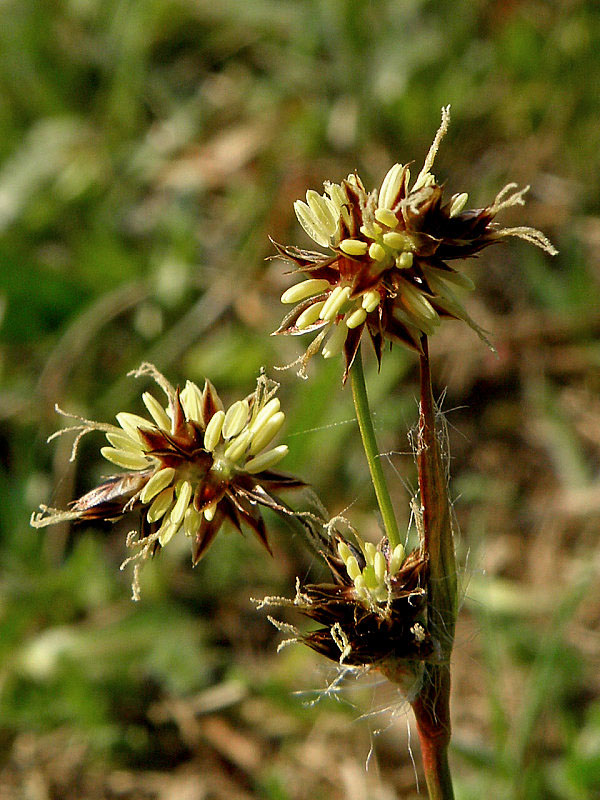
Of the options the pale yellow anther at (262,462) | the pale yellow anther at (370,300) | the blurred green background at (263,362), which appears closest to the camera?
the pale yellow anther at (370,300)

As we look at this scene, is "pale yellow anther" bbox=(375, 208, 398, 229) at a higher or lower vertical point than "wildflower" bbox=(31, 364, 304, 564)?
higher

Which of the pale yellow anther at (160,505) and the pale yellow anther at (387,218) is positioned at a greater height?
the pale yellow anther at (387,218)

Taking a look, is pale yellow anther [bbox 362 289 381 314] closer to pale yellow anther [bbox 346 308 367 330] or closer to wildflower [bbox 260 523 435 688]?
pale yellow anther [bbox 346 308 367 330]

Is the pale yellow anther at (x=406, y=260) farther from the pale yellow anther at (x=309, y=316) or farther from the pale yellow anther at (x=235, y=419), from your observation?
the pale yellow anther at (x=235, y=419)

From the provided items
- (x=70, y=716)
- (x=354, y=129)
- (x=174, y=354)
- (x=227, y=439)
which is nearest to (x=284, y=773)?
(x=70, y=716)

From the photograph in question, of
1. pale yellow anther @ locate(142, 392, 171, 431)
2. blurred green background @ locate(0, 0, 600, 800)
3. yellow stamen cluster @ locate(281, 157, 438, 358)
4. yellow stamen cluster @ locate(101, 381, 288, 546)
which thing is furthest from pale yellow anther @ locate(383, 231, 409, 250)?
blurred green background @ locate(0, 0, 600, 800)

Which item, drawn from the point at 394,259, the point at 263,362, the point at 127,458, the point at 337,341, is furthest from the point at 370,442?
the point at 263,362

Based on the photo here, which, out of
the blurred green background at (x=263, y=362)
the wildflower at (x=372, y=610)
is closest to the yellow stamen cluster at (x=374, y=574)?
the wildflower at (x=372, y=610)
